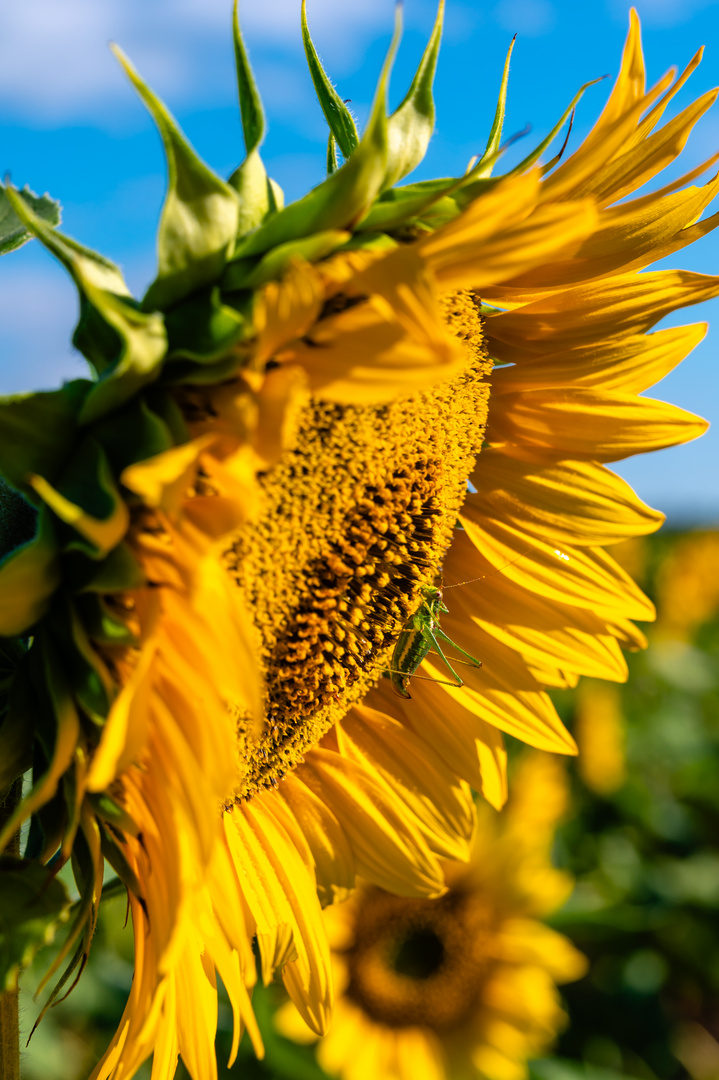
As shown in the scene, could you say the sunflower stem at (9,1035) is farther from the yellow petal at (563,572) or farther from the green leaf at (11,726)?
the yellow petal at (563,572)

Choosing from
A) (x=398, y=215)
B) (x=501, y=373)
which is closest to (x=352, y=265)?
(x=398, y=215)

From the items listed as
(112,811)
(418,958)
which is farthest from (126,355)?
(418,958)

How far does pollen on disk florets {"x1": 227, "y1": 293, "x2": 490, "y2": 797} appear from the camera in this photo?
53.7 inches

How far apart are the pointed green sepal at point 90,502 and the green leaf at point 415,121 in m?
0.56

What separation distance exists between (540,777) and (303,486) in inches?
158

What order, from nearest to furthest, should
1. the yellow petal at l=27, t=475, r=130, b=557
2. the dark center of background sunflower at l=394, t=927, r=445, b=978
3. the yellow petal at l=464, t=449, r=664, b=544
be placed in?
the yellow petal at l=27, t=475, r=130, b=557
the yellow petal at l=464, t=449, r=664, b=544
the dark center of background sunflower at l=394, t=927, r=445, b=978

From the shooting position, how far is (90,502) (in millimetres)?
1144

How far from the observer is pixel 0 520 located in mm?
1336

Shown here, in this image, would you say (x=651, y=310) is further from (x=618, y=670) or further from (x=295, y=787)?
(x=295, y=787)

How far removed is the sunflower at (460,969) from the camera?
4.07 metres

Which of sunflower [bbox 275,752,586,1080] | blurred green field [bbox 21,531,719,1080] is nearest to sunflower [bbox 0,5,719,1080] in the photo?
blurred green field [bbox 21,531,719,1080]

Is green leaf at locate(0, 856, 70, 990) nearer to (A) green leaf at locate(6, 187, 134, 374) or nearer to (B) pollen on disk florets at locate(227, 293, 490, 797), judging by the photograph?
(B) pollen on disk florets at locate(227, 293, 490, 797)

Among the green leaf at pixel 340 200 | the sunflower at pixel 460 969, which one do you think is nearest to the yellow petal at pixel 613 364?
the green leaf at pixel 340 200

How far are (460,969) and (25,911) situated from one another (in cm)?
351
